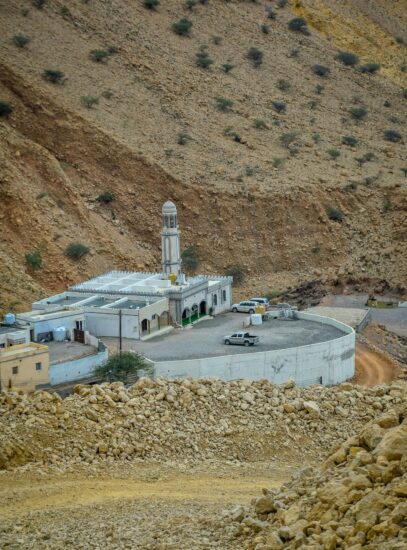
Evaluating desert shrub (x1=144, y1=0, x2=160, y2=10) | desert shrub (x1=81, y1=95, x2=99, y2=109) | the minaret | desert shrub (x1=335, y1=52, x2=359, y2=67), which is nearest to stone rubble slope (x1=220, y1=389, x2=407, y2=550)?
the minaret

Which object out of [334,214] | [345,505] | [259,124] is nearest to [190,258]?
[334,214]

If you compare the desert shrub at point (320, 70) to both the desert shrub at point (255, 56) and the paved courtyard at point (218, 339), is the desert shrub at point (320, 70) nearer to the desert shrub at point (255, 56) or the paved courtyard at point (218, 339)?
the desert shrub at point (255, 56)

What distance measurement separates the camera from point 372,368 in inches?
1356

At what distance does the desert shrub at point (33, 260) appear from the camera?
39.9m

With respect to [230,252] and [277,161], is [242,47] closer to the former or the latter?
[277,161]

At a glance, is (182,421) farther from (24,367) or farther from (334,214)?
(334,214)

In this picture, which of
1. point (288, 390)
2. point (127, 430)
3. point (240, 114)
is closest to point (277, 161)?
point (240, 114)

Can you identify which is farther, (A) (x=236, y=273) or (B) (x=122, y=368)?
(A) (x=236, y=273)

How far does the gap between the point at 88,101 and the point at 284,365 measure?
24.5m

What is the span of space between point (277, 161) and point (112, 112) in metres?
8.51

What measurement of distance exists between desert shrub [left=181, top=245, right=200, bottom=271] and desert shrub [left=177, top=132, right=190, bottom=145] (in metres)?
6.67

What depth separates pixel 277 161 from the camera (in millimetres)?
52906

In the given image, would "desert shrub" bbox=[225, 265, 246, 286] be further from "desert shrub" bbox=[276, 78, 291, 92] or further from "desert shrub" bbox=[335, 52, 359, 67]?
"desert shrub" bbox=[335, 52, 359, 67]

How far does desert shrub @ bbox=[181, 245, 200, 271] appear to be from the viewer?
4672 centimetres
